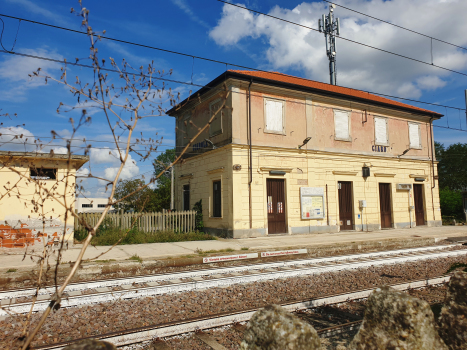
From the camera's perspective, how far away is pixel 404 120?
2283cm

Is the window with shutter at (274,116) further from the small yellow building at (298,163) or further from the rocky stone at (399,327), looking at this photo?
the rocky stone at (399,327)

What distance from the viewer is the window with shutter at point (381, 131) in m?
21.5

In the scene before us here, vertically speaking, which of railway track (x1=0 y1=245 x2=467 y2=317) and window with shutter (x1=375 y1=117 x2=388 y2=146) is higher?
window with shutter (x1=375 y1=117 x2=388 y2=146)

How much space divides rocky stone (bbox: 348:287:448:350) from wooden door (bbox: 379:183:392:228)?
2005 cm

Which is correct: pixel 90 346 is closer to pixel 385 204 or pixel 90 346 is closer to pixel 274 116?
pixel 274 116

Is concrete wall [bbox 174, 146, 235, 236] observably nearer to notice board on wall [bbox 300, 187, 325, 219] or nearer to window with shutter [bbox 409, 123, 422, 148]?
notice board on wall [bbox 300, 187, 325, 219]

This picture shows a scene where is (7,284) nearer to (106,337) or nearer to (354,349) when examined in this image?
(106,337)

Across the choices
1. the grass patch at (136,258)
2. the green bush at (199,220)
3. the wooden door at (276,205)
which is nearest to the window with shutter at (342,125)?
the wooden door at (276,205)

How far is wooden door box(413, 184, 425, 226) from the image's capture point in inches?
899

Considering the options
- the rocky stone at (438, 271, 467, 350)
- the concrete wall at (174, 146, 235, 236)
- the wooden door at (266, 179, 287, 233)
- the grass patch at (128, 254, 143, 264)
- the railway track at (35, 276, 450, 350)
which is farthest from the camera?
the wooden door at (266, 179, 287, 233)

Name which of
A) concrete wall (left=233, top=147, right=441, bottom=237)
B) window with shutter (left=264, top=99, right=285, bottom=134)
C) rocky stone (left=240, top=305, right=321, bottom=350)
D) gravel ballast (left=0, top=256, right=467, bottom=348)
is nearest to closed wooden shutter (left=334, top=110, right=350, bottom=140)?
concrete wall (left=233, top=147, right=441, bottom=237)

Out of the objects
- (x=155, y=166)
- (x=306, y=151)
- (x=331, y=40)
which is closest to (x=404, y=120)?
(x=306, y=151)

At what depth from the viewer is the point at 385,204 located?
2136 centimetres

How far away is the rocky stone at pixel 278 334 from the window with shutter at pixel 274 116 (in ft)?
50.7
